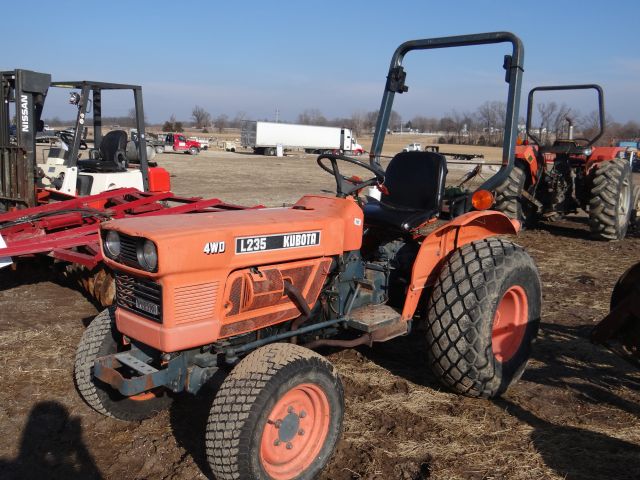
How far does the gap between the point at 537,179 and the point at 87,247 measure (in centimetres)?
689

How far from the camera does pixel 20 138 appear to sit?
23.3 ft

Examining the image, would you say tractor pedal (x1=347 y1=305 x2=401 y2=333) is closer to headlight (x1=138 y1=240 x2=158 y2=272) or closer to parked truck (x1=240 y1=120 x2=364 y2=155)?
headlight (x1=138 y1=240 x2=158 y2=272)

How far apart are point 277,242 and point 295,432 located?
0.93 m

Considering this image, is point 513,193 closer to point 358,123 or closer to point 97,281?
point 97,281

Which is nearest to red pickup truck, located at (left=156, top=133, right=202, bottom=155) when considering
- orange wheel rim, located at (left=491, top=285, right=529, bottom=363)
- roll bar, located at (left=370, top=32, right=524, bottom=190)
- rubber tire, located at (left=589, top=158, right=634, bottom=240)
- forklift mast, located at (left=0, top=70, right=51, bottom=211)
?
forklift mast, located at (left=0, top=70, right=51, bottom=211)

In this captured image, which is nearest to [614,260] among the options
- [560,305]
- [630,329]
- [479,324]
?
[560,305]

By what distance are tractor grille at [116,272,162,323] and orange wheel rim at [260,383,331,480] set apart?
0.71 m

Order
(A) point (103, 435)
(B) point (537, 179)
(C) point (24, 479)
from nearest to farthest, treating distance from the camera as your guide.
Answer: (C) point (24, 479), (A) point (103, 435), (B) point (537, 179)

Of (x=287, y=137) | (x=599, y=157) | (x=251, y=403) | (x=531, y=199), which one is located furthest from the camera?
(x=287, y=137)

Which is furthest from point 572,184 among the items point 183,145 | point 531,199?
point 183,145

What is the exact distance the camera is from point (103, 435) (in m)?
3.28

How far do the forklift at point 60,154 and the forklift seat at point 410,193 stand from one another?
16.2ft

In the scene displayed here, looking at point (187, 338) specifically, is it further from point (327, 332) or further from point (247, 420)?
point (327, 332)

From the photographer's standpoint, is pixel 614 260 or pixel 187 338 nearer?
pixel 187 338
